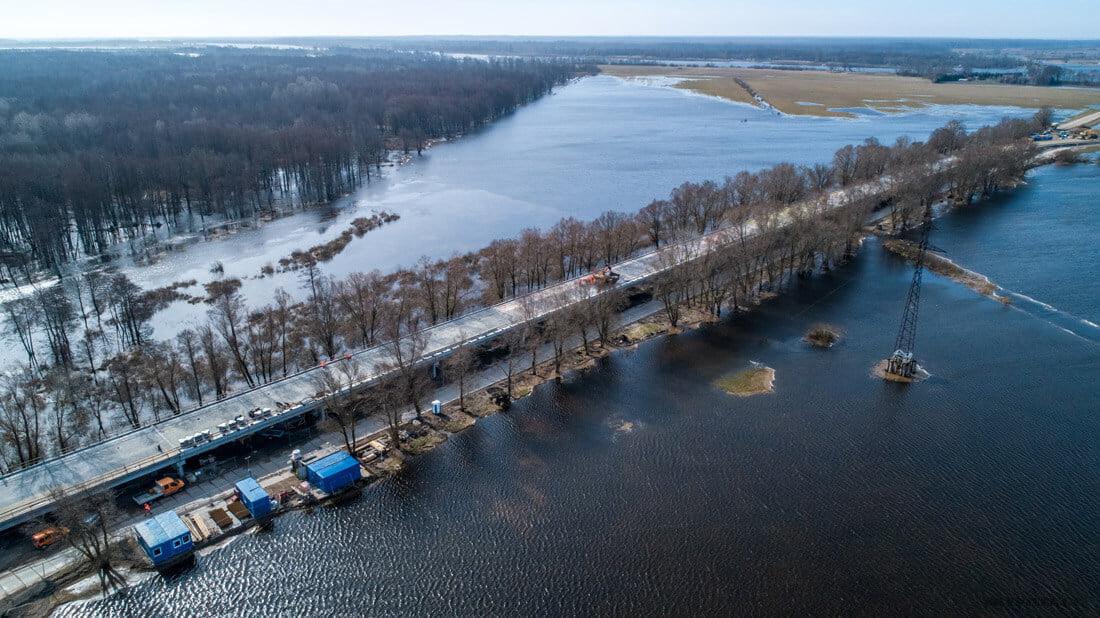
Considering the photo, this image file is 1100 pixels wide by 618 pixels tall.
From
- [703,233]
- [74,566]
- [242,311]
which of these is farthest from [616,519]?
[703,233]

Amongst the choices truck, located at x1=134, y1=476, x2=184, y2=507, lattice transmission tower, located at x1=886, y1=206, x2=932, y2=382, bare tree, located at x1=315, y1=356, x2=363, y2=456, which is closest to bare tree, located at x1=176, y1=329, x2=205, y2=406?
truck, located at x1=134, y1=476, x2=184, y2=507

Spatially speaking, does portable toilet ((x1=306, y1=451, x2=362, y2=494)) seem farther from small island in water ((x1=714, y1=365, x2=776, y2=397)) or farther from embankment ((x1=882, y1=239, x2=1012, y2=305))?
embankment ((x1=882, y1=239, x2=1012, y2=305))

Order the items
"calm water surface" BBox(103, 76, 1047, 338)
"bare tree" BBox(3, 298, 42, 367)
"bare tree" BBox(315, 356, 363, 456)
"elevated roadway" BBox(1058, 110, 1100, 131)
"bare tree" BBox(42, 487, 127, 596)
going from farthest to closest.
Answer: "elevated roadway" BBox(1058, 110, 1100, 131), "calm water surface" BBox(103, 76, 1047, 338), "bare tree" BBox(3, 298, 42, 367), "bare tree" BBox(315, 356, 363, 456), "bare tree" BBox(42, 487, 127, 596)

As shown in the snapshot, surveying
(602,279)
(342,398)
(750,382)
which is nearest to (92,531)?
(342,398)

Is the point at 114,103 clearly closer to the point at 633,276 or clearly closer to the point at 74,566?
the point at 633,276

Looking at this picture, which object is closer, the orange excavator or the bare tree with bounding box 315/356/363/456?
the bare tree with bounding box 315/356/363/456

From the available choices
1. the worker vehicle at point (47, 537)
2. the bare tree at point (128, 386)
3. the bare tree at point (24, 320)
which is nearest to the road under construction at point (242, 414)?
the worker vehicle at point (47, 537)

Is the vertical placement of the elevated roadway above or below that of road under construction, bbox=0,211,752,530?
above
